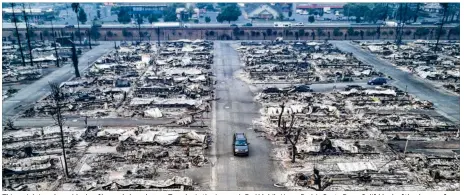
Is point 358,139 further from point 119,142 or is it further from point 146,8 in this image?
point 146,8

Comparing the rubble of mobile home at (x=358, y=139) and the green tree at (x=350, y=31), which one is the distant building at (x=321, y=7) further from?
the rubble of mobile home at (x=358, y=139)

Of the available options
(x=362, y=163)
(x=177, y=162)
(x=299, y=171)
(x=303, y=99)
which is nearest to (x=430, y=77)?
(x=303, y=99)

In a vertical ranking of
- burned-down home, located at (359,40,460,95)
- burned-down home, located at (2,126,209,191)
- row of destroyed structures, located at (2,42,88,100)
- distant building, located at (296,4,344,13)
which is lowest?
burned-down home, located at (2,126,209,191)

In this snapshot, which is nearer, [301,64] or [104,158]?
[104,158]

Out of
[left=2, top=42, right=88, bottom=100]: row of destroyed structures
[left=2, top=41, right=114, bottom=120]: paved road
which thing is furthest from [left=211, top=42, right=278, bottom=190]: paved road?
[left=2, top=42, right=88, bottom=100]: row of destroyed structures

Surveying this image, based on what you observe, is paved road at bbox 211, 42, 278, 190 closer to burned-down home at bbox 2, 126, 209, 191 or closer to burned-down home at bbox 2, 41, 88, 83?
burned-down home at bbox 2, 126, 209, 191

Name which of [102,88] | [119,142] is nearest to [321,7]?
[102,88]

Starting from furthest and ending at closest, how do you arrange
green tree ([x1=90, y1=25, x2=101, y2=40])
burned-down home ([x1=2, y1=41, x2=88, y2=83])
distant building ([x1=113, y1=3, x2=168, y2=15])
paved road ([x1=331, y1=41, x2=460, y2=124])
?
distant building ([x1=113, y1=3, x2=168, y2=15]), green tree ([x1=90, y1=25, x2=101, y2=40]), burned-down home ([x1=2, y1=41, x2=88, y2=83]), paved road ([x1=331, y1=41, x2=460, y2=124])
